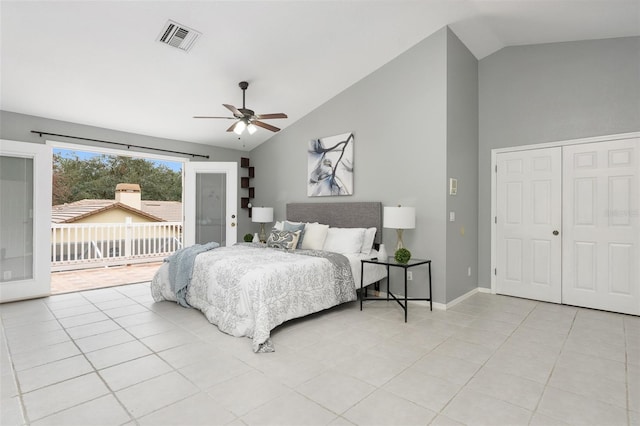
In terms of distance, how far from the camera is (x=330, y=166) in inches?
213

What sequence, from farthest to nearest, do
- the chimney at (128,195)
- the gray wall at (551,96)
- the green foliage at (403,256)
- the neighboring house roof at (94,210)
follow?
the chimney at (128,195), the neighboring house roof at (94,210), the gray wall at (551,96), the green foliage at (403,256)

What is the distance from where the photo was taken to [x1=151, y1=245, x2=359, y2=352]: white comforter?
3074mm

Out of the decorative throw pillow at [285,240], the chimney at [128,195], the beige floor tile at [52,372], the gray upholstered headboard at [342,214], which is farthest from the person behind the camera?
the chimney at [128,195]

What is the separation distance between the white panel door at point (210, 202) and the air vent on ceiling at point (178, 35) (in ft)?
9.25

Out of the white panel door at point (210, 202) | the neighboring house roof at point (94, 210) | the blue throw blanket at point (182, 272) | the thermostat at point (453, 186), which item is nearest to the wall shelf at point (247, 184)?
the white panel door at point (210, 202)

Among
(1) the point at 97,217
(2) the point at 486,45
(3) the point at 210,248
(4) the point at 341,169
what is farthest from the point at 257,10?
(1) the point at 97,217

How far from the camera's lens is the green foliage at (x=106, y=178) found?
1016 centimetres

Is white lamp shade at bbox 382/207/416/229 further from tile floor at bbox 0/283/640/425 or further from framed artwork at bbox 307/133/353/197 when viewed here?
framed artwork at bbox 307/133/353/197

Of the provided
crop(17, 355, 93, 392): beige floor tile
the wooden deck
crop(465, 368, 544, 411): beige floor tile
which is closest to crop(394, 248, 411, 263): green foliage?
crop(465, 368, 544, 411): beige floor tile

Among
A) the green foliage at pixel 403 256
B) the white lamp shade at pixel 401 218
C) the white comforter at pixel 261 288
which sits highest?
the white lamp shade at pixel 401 218

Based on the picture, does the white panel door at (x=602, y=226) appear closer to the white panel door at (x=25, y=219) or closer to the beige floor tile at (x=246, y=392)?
the beige floor tile at (x=246, y=392)

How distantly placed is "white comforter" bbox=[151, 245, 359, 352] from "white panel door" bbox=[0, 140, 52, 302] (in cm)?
192

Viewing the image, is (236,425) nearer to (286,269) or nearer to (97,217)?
(286,269)

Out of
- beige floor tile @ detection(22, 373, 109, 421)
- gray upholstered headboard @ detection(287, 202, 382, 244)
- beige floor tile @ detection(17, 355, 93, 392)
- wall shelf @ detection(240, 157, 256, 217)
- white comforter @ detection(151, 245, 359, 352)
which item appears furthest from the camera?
wall shelf @ detection(240, 157, 256, 217)
